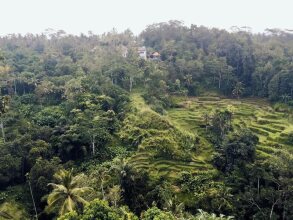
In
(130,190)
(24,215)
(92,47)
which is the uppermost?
(92,47)

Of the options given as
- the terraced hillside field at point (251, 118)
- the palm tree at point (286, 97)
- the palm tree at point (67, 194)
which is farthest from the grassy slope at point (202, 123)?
the palm tree at point (67, 194)

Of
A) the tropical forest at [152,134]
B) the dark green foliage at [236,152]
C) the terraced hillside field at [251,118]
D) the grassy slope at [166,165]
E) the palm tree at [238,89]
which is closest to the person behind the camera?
the tropical forest at [152,134]

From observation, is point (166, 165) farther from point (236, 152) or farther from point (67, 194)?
point (67, 194)

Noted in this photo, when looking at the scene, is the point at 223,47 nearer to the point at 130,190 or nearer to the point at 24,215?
the point at 130,190

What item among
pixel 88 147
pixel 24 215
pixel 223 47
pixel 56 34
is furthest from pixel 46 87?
pixel 56 34

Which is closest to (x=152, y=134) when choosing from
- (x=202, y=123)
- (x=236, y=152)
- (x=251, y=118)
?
(x=236, y=152)

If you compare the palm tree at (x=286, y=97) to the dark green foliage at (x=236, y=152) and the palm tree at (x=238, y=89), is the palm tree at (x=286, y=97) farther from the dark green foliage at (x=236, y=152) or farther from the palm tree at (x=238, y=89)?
the dark green foliage at (x=236, y=152)

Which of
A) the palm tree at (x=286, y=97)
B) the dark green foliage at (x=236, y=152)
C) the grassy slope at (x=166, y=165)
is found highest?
the palm tree at (x=286, y=97)
